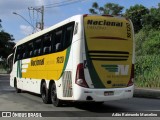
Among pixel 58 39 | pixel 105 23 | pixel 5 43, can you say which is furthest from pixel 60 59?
pixel 5 43

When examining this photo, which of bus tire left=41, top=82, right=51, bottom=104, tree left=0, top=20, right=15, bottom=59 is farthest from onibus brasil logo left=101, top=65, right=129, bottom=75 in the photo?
tree left=0, top=20, right=15, bottom=59

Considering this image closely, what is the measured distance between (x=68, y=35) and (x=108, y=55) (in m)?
1.72

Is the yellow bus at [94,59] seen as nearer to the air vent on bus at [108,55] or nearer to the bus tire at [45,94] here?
the air vent on bus at [108,55]

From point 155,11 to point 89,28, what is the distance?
40407 millimetres

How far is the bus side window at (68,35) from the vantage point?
14.5 m

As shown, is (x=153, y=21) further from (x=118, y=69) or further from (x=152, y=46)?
(x=118, y=69)

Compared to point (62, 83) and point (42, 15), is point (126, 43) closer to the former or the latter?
point (62, 83)

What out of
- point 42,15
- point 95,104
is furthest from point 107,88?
point 42,15

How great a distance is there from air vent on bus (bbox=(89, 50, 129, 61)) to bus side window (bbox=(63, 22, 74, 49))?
3.48 ft

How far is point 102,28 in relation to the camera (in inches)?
558

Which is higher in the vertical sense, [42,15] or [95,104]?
[42,15]

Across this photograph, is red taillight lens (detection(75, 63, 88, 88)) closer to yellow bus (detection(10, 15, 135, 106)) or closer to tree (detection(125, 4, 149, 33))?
yellow bus (detection(10, 15, 135, 106))

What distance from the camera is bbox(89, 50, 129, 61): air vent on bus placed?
13945 millimetres

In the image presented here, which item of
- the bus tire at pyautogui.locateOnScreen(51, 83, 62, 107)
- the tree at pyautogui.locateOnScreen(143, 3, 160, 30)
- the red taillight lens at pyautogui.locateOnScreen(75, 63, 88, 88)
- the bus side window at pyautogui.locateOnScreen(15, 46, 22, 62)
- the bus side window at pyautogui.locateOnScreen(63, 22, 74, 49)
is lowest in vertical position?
the bus tire at pyautogui.locateOnScreen(51, 83, 62, 107)
